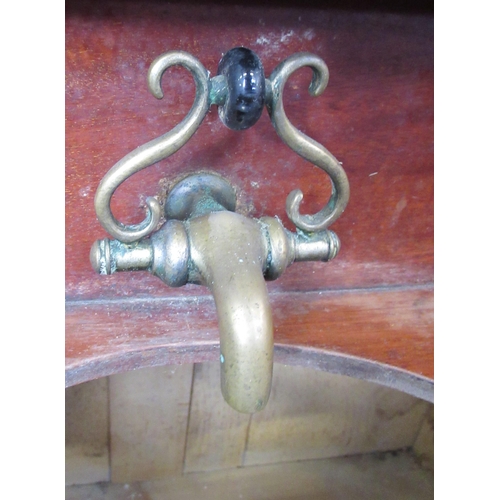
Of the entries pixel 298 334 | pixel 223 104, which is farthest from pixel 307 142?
pixel 298 334

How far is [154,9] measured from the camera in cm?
34

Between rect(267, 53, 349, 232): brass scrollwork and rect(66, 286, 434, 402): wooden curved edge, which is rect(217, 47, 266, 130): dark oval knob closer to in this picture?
rect(267, 53, 349, 232): brass scrollwork

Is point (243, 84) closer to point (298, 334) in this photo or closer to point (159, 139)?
point (159, 139)

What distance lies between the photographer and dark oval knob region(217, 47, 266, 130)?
30cm

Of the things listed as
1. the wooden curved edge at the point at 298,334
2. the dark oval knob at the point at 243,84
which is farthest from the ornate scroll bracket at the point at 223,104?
the wooden curved edge at the point at 298,334

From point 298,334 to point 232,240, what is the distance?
16 centimetres

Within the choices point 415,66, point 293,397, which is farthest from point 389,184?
point 293,397

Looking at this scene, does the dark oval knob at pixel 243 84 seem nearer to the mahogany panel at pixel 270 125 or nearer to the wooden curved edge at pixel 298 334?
the mahogany panel at pixel 270 125

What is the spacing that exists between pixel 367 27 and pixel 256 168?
12 centimetres

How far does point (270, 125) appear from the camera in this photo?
0.40 metres

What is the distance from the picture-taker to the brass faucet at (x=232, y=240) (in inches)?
11.0

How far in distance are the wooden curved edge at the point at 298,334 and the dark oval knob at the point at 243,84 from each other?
7.0 inches

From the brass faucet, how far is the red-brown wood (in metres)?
0.06

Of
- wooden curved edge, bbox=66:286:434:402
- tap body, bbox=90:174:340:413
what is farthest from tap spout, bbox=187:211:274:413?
wooden curved edge, bbox=66:286:434:402
